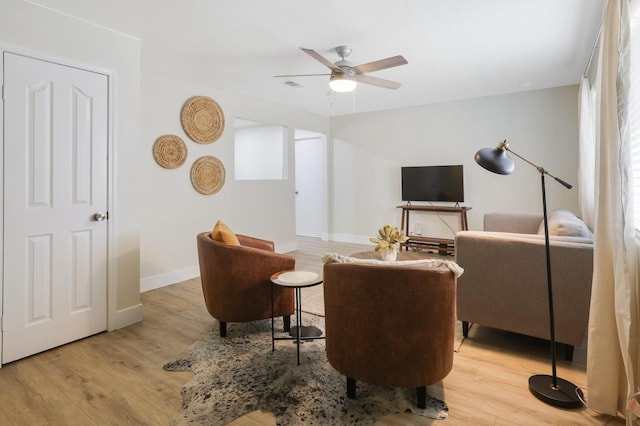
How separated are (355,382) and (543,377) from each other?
1206 mm

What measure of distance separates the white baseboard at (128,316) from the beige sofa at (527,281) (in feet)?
9.14

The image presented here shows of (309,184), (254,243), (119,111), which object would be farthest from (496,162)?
(309,184)

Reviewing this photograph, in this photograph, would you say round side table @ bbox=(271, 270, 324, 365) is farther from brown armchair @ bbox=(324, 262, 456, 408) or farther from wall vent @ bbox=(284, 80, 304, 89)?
wall vent @ bbox=(284, 80, 304, 89)

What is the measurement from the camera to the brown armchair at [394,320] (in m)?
1.70

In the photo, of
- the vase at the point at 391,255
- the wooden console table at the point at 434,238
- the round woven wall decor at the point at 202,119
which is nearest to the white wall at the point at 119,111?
the round woven wall decor at the point at 202,119

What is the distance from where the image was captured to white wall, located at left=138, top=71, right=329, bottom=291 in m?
4.09

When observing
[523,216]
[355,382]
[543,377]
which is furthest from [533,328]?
[523,216]

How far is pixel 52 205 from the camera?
102 inches

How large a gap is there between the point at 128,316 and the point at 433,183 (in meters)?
4.84

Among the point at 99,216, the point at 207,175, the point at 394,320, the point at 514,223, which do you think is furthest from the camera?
the point at 207,175

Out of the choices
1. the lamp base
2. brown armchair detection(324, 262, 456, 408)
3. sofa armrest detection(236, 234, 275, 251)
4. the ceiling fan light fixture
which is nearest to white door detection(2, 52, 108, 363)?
sofa armrest detection(236, 234, 275, 251)

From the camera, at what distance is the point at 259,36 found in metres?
3.13

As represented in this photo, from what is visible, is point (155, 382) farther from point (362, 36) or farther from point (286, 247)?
point (286, 247)

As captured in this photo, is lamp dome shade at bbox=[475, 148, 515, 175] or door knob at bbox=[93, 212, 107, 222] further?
door knob at bbox=[93, 212, 107, 222]
